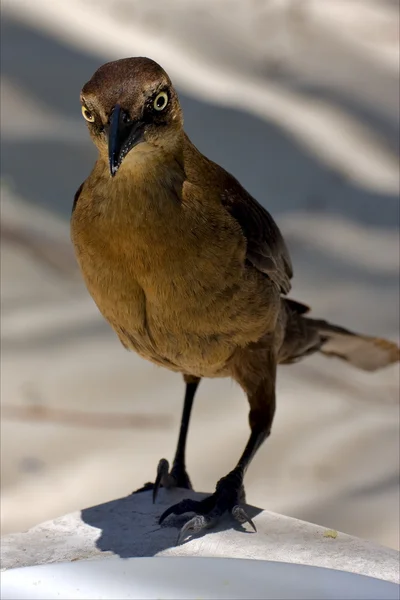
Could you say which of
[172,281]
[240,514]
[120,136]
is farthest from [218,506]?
[120,136]

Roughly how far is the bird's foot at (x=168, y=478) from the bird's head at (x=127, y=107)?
4.16 feet

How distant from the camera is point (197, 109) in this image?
636cm

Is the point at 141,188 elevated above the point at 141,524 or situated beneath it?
elevated above

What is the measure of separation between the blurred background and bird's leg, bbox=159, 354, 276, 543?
6.93 feet

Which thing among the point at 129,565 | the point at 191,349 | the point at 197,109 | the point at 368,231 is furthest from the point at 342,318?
the point at 129,565

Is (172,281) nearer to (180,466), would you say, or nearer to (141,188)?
(141,188)

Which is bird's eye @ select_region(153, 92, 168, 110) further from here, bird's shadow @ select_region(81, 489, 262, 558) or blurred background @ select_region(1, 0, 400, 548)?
blurred background @ select_region(1, 0, 400, 548)

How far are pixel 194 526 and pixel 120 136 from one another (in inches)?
53.7

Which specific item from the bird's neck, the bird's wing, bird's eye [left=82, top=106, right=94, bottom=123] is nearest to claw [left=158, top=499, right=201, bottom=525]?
the bird's wing

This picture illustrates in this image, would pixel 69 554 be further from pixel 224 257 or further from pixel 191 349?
pixel 224 257

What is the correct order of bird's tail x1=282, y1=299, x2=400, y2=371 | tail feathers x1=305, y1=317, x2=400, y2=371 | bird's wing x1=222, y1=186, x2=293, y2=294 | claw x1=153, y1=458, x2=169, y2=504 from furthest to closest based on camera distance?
tail feathers x1=305, y1=317, x2=400, y2=371 → bird's tail x1=282, y1=299, x2=400, y2=371 → claw x1=153, y1=458, x2=169, y2=504 → bird's wing x1=222, y1=186, x2=293, y2=294

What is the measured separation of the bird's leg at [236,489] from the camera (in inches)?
138

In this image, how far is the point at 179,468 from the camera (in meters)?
4.09

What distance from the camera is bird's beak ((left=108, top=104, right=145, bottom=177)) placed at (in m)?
2.83
